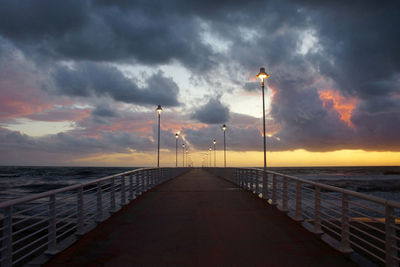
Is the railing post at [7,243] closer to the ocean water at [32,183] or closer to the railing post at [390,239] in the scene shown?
the railing post at [390,239]

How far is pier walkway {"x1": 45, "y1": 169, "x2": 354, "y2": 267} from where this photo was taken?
17.2ft

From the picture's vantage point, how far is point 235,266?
4.96m

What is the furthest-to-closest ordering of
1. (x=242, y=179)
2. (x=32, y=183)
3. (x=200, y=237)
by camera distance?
(x=32, y=183), (x=242, y=179), (x=200, y=237)

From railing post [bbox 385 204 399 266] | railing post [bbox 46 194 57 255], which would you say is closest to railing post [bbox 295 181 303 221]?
railing post [bbox 385 204 399 266]

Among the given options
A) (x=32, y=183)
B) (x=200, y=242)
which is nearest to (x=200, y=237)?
(x=200, y=242)

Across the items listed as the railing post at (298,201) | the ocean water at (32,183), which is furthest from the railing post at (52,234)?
the ocean water at (32,183)

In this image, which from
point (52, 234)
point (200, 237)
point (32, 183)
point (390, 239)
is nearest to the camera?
point (390, 239)

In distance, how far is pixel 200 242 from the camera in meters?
6.41

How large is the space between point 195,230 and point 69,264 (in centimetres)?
305

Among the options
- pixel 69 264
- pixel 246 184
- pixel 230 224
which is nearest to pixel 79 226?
pixel 69 264

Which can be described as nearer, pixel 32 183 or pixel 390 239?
pixel 390 239

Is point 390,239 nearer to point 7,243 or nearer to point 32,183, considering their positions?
point 7,243

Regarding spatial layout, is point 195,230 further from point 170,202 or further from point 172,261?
point 170,202

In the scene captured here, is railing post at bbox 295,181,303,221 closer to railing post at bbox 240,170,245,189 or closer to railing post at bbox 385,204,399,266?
railing post at bbox 385,204,399,266
